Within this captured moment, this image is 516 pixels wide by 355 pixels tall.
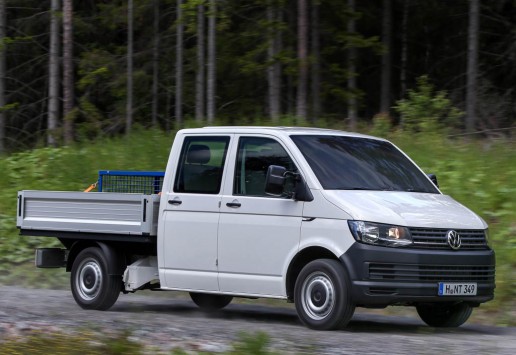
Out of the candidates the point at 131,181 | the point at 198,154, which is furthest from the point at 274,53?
the point at 198,154

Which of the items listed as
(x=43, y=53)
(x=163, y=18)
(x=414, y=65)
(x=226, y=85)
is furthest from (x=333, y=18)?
(x=43, y=53)

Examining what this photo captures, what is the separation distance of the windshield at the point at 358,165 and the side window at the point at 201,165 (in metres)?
0.91

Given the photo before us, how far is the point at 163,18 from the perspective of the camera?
3612 cm

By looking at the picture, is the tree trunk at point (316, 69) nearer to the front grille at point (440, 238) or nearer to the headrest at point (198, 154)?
the headrest at point (198, 154)

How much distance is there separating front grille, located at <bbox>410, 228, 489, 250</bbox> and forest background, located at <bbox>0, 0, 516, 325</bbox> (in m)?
1.59

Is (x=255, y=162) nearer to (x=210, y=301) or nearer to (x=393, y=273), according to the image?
(x=393, y=273)

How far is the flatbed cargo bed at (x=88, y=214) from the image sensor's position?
36.0 ft

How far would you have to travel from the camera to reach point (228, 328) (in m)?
9.59

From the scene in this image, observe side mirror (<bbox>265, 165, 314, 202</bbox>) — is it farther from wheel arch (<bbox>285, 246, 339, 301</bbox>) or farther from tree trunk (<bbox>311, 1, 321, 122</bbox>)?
tree trunk (<bbox>311, 1, 321, 122</bbox>)

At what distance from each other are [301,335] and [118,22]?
26.1 m

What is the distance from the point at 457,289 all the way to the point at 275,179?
202cm

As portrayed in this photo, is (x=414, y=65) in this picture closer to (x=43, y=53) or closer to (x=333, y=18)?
(x=333, y=18)

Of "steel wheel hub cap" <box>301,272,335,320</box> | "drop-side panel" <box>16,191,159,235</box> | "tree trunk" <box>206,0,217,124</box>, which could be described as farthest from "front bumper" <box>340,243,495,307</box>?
"tree trunk" <box>206,0,217,124</box>

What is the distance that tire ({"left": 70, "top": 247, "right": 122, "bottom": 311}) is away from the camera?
1155 cm
